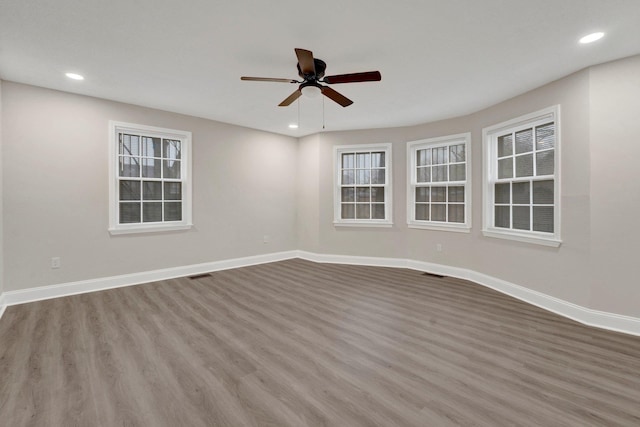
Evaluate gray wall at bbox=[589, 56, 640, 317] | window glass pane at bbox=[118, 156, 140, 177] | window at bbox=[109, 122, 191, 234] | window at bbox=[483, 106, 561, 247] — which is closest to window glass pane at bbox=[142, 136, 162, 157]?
window at bbox=[109, 122, 191, 234]

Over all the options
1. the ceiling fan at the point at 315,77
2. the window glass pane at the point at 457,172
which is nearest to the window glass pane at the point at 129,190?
the ceiling fan at the point at 315,77

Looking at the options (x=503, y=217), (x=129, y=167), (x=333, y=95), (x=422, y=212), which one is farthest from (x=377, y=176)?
(x=129, y=167)

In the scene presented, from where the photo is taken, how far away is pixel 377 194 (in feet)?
18.8

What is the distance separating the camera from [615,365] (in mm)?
2211

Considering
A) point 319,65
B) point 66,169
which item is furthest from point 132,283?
point 319,65

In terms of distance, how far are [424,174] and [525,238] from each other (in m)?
2.08

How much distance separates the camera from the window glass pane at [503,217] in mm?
4117

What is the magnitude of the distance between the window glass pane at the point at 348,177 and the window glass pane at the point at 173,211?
3098mm

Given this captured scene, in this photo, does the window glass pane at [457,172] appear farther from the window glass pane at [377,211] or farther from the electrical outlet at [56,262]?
the electrical outlet at [56,262]

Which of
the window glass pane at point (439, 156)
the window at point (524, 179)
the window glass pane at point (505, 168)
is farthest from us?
the window glass pane at point (439, 156)

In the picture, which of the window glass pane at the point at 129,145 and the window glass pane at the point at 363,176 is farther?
the window glass pane at the point at 363,176

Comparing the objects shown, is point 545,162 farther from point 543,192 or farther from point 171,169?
point 171,169

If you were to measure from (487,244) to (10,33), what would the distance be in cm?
586

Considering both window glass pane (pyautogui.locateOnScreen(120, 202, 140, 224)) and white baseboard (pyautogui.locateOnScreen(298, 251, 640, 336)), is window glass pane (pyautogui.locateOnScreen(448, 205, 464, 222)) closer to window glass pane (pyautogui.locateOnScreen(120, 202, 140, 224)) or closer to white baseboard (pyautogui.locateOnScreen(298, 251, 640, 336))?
white baseboard (pyautogui.locateOnScreen(298, 251, 640, 336))
